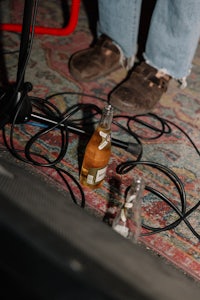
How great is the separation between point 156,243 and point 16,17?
121 centimetres

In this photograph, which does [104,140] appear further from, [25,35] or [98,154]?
[25,35]

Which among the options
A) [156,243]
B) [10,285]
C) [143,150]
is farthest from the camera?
[143,150]

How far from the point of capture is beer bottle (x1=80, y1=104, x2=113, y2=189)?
2.86 ft

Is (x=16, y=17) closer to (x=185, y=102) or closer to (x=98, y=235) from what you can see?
(x=185, y=102)

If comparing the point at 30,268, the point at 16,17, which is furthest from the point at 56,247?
the point at 16,17

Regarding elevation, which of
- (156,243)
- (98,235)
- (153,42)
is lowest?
(156,243)

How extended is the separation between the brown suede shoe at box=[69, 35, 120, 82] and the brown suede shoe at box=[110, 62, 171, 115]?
0.11m

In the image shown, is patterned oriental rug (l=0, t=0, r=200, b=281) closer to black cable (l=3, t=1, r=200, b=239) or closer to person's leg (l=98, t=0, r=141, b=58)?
black cable (l=3, t=1, r=200, b=239)

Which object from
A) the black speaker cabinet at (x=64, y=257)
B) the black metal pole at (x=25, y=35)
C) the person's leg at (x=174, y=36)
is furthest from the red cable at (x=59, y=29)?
the black speaker cabinet at (x=64, y=257)

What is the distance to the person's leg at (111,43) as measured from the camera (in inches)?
50.3

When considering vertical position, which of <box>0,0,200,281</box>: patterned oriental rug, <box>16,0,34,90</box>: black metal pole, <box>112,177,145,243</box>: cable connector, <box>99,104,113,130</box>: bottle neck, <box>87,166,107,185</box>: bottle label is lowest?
<box>0,0,200,281</box>: patterned oriental rug

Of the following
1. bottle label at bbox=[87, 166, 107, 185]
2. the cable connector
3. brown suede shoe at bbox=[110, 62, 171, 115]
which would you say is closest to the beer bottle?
bottle label at bbox=[87, 166, 107, 185]

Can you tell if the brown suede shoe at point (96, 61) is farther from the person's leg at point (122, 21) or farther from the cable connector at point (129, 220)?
the cable connector at point (129, 220)

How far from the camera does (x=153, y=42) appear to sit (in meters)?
1.26
